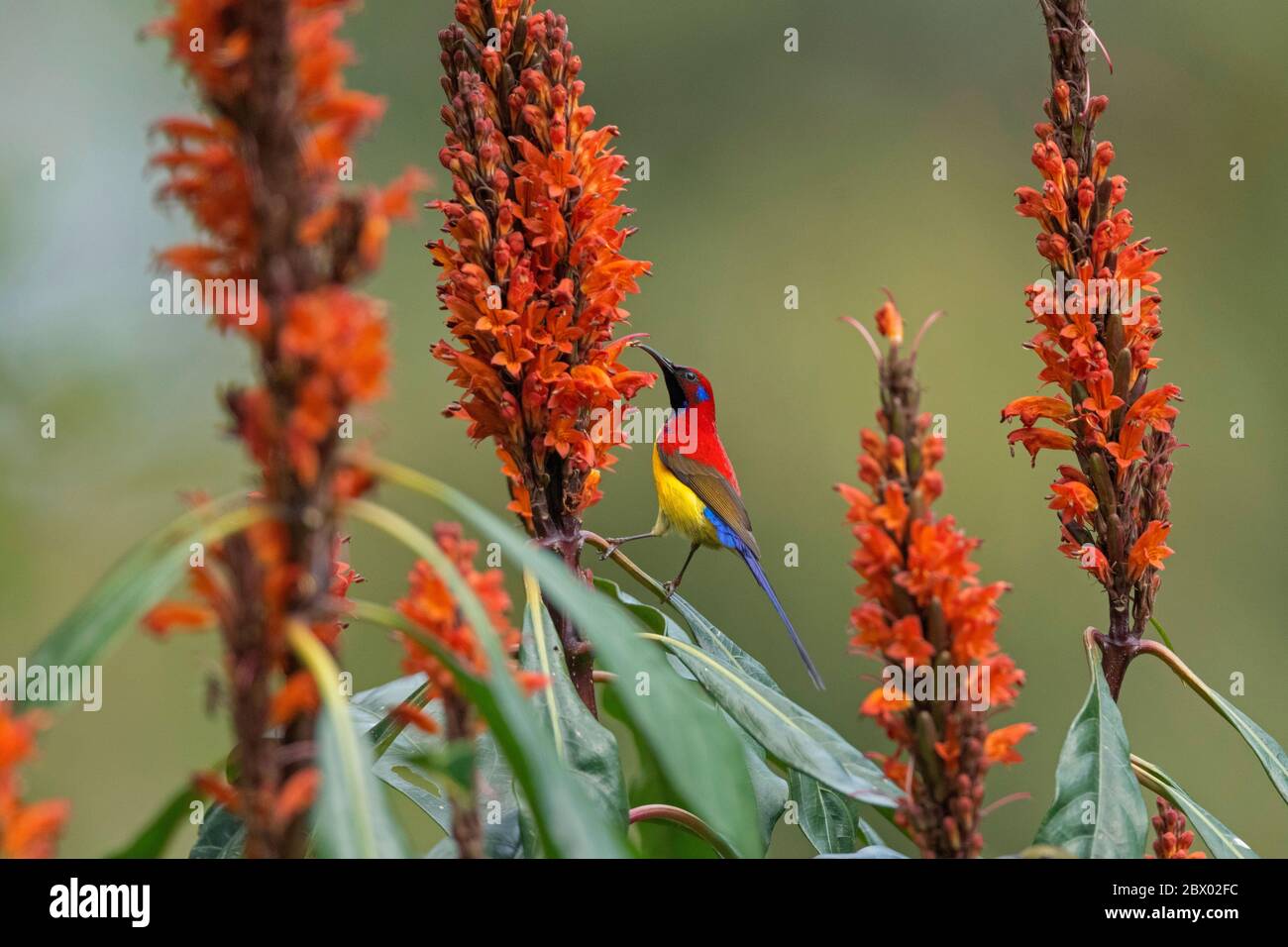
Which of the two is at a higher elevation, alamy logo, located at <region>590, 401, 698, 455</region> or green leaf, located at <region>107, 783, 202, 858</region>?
alamy logo, located at <region>590, 401, 698, 455</region>

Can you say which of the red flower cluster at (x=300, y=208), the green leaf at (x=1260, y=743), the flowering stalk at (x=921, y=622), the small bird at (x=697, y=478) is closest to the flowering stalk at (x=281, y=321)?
the red flower cluster at (x=300, y=208)

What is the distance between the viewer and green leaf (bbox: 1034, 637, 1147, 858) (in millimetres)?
1339

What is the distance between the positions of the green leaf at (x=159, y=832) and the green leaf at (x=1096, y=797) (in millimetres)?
856

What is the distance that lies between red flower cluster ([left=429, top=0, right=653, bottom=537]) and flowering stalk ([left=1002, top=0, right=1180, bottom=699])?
54cm

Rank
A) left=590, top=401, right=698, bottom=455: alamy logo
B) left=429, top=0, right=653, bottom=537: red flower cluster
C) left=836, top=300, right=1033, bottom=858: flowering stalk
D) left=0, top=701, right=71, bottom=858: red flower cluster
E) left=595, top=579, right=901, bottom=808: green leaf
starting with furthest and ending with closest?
left=590, top=401, right=698, bottom=455: alamy logo, left=429, top=0, right=653, bottom=537: red flower cluster, left=595, top=579, right=901, bottom=808: green leaf, left=836, top=300, right=1033, bottom=858: flowering stalk, left=0, top=701, right=71, bottom=858: red flower cluster

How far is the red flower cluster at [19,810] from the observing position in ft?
2.60

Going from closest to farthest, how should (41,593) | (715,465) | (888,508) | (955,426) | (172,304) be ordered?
(888,508)
(172,304)
(715,465)
(41,593)
(955,426)

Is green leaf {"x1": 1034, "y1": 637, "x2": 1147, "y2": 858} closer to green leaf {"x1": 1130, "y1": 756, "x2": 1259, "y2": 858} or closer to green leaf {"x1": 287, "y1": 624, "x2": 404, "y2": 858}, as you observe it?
green leaf {"x1": 1130, "y1": 756, "x2": 1259, "y2": 858}

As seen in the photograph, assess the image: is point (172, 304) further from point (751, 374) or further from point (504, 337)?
point (751, 374)

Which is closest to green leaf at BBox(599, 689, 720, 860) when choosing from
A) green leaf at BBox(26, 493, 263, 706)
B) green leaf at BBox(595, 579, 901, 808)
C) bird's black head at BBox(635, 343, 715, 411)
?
green leaf at BBox(595, 579, 901, 808)

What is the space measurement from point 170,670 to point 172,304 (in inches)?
135

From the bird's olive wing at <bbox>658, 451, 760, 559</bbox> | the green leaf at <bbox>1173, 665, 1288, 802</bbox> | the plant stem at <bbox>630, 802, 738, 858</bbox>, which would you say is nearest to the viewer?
the plant stem at <bbox>630, 802, 738, 858</bbox>
